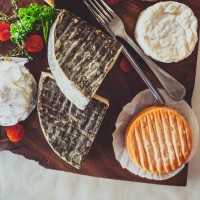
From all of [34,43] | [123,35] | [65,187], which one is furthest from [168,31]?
[65,187]

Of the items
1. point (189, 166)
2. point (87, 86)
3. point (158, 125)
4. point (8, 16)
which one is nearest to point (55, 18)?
point (8, 16)

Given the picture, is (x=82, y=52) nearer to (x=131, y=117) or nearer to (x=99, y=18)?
(x=99, y=18)

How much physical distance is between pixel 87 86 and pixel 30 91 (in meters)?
0.32

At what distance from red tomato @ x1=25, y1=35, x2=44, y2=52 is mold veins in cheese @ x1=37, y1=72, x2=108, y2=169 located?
0.15 meters

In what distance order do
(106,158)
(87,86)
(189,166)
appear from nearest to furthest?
1. (87,86)
2. (106,158)
3. (189,166)

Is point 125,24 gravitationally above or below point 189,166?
above

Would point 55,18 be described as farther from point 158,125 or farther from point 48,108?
point 158,125

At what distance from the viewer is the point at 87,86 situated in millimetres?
1882

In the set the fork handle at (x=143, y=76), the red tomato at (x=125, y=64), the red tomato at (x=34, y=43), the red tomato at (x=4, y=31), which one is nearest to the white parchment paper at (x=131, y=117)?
the fork handle at (x=143, y=76)

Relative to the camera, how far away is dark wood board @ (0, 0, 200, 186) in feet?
6.88

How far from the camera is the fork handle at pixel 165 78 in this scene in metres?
2.04

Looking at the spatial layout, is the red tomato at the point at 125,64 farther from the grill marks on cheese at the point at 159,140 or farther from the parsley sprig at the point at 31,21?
the parsley sprig at the point at 31,21

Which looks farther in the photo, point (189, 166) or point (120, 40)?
point (189, 166)

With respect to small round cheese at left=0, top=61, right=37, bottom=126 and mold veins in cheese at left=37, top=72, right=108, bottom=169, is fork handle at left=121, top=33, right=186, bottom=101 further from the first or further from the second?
small round cheese at left=0, top=61, right=37, bottom=126
